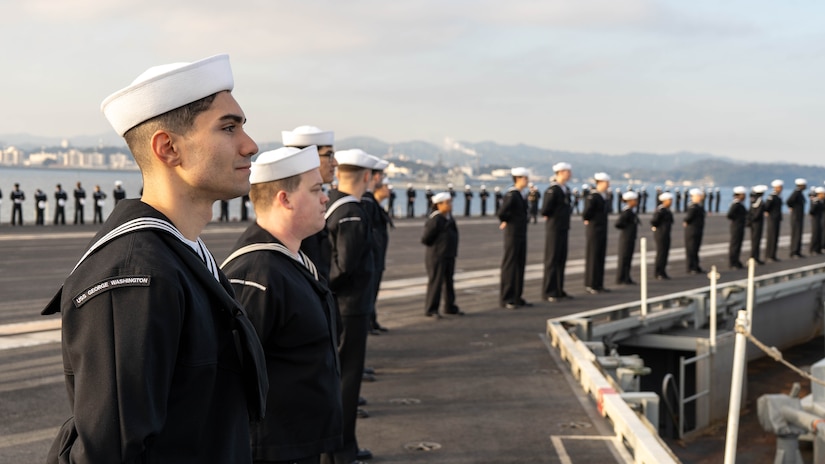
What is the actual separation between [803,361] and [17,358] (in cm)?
1425

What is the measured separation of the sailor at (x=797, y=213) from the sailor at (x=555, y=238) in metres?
12.7

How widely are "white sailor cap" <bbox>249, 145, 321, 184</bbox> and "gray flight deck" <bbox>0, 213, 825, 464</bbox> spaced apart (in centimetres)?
294

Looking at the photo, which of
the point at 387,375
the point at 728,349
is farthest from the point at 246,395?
the point at 728,349

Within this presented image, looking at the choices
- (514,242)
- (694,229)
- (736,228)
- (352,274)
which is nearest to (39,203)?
(694,229)

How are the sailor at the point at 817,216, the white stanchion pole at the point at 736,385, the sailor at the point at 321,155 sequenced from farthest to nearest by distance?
the sailor at the point at 817,216 < the sailor at the point at 321,155 < the white stanchion pole at the point at 736,385

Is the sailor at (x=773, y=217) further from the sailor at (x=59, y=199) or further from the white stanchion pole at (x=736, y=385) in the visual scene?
the sailor at (x=59, y=199)

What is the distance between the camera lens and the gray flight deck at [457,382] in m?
6.75

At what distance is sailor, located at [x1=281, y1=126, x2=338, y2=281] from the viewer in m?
5.85

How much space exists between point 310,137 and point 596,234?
11.5 meters

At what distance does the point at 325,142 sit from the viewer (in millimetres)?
6410

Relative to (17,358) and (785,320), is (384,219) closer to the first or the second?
(17,358)

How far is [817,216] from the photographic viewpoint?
27422 millimetres

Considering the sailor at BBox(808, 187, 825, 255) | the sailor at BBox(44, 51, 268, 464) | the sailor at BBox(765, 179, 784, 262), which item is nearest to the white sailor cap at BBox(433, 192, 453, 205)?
the sailor at BBox(44, 51, 268, 464)

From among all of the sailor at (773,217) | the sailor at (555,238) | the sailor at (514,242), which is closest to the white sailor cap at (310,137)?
the sailor at (514,242)
